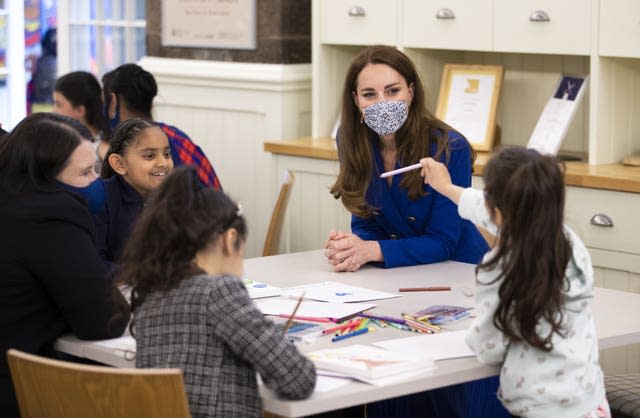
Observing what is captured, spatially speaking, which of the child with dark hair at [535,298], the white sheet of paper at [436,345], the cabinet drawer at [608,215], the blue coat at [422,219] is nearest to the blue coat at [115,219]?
the blue coat at [422,219]

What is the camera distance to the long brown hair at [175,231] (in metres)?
2.10

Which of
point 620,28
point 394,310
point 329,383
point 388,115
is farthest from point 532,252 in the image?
point 620,28

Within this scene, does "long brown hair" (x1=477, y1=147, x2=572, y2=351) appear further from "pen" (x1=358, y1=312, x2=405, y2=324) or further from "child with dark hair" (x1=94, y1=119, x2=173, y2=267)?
"child with dark hair" (x1=94, y1=119, x2=173, y2=267)

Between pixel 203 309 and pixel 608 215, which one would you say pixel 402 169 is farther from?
pixel 608 215

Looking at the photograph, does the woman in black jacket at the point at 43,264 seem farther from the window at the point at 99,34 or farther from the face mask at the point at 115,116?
the window at the point at 99,34

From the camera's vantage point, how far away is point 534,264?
2096 mm

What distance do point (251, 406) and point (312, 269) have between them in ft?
3.43

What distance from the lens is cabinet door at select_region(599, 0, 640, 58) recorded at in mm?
3811

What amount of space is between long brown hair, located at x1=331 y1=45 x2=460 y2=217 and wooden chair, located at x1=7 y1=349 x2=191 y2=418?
Answer: 127 centimetres

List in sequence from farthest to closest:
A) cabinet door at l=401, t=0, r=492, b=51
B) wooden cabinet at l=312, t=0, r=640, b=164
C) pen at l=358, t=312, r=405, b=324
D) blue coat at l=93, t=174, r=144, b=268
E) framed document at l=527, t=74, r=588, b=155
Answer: cabinet door at l=401, t=0, r=492, b=51 < framed document at l=527, t=74, r=588, b=155 < wooden cabinet at l=312, t=0, r=640, b=164 < blue coat at l=93, t=174, r=144, b=268 < pen at l=358, t=312, r=405, b=324

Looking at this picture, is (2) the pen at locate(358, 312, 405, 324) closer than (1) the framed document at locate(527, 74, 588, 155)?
Yes

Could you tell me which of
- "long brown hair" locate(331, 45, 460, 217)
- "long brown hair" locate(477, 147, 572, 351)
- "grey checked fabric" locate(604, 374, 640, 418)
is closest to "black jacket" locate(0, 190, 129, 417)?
"long brown hair" locate(477, 147, 572, 351)

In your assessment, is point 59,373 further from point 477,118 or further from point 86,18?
point 86,18

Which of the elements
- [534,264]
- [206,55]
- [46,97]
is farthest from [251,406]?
[46,97]
